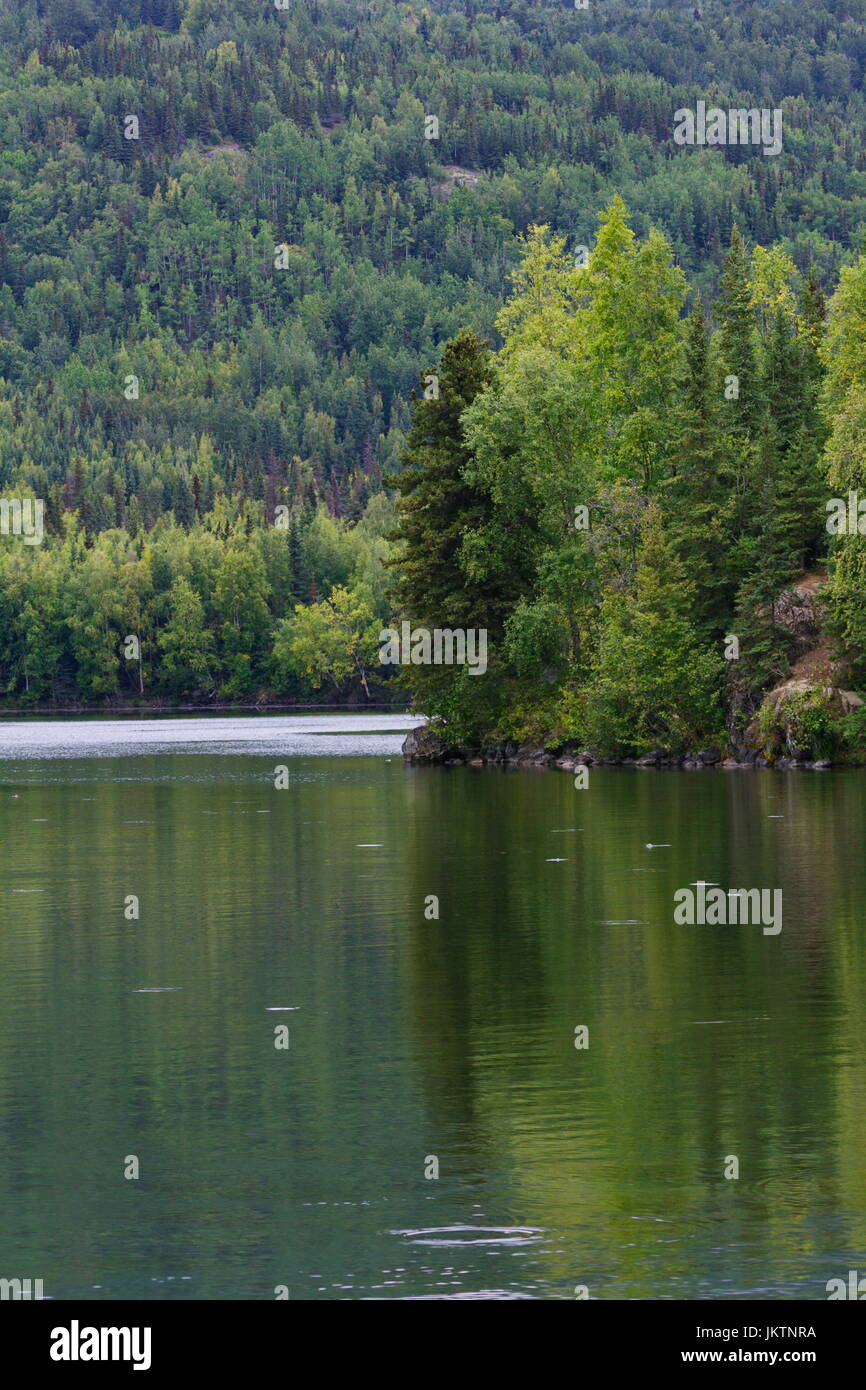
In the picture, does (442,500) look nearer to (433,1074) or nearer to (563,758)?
(563,758)

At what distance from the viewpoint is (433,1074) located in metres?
19.5

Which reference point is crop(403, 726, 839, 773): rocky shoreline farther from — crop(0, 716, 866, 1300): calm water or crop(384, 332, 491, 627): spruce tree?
crop(0, 716, 866, 1300): calm water

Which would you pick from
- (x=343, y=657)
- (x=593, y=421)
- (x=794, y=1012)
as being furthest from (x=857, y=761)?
(x=343, y=657)

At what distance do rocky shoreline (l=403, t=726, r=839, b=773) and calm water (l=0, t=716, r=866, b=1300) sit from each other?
3280 cm

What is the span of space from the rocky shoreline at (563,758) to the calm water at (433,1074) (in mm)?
32795

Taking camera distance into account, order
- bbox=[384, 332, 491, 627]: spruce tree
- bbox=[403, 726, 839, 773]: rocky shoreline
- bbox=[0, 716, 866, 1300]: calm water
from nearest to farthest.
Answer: bbox=[0, 716, 866, 1300]: calm water < bbox=[403, 726, 839, 773]: rocky shoreline < bbox=[384, 332, 491, 627]: spruce tree

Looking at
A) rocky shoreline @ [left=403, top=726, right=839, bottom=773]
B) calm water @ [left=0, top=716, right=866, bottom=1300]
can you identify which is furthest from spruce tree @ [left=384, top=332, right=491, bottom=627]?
calm water @ [left=0, top=716, right=866, bottom=1300]

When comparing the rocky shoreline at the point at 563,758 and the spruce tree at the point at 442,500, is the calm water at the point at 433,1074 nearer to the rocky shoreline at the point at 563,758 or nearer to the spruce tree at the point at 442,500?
the rocky shoreline at the point at 563,758

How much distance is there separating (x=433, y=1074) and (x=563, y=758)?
61123 millimetres

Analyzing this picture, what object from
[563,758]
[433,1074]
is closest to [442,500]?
[563,758]

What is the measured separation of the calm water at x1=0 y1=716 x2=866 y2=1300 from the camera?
13.8 meters

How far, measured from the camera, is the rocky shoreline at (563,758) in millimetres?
74688

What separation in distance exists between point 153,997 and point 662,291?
2535 inches

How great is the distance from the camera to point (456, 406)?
83438 millimetres
